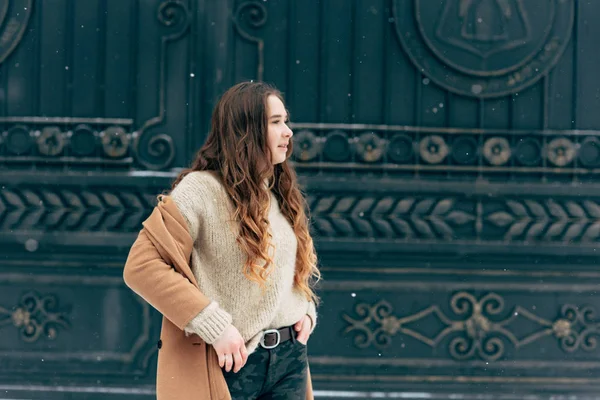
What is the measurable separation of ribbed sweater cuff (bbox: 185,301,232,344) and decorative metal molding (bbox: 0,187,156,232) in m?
2.54

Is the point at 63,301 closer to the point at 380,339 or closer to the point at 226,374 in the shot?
the point at 380,339

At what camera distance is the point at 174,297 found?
2053mm

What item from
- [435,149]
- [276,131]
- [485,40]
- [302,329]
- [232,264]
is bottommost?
[302,329]

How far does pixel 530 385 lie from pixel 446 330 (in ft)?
2.00

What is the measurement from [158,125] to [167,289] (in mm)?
2639

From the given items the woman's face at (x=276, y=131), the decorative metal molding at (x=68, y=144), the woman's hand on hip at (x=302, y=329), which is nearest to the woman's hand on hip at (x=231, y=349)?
the woman's hand on hip at (x=302, y=329)

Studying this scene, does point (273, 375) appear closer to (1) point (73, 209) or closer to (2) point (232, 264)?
(2) point (232, 264)

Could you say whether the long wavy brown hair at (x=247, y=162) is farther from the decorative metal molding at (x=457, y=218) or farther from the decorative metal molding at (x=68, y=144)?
the decorative metal molding at (x=68, y=144)

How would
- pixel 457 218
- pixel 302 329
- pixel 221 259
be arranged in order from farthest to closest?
pixel 457 218
pixel 302 329
pixel 221 259

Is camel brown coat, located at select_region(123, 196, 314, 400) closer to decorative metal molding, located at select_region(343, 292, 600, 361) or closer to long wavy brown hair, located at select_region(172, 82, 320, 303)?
long wavy brown hair, located at select_region(172, 82, 320, 303)

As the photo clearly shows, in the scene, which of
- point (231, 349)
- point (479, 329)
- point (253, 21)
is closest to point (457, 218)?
point (479, 329)

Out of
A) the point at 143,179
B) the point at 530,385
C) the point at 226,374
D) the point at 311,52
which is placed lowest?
the point at 530,385

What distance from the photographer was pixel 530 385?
457 centimetres

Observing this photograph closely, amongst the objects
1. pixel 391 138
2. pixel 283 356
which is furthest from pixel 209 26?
pixel 283 356
